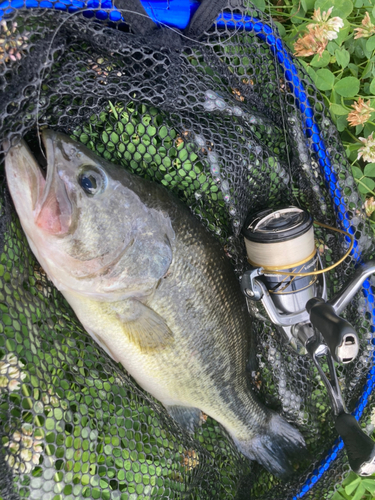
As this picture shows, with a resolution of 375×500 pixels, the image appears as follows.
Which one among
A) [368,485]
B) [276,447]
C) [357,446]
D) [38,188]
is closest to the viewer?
[38,188]

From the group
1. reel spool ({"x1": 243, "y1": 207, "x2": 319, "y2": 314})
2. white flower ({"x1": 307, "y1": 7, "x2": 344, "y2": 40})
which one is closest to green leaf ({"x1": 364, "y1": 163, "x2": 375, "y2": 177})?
white flower ({"x1": 307, "y1": 7, "x2": 344, "y2": 40})

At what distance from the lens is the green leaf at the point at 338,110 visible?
2303 millimetres

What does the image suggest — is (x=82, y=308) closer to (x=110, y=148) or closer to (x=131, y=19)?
(x=110, y=148)

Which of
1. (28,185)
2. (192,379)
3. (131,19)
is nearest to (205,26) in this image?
(131,19)

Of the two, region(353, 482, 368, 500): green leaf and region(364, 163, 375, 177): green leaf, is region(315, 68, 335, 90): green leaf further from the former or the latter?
region(353, 482, 368, 500): green leaf

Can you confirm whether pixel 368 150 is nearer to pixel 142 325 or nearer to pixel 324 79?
pixel 324 79

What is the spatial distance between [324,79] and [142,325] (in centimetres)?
183

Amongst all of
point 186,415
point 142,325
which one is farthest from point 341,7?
point 186,415

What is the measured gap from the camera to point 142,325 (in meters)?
1.66

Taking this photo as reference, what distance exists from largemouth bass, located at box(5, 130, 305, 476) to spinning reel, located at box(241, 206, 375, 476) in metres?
0.20

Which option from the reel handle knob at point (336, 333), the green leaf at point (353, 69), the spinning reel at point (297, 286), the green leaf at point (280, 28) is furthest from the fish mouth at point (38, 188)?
the green leaf at point (353, 69)

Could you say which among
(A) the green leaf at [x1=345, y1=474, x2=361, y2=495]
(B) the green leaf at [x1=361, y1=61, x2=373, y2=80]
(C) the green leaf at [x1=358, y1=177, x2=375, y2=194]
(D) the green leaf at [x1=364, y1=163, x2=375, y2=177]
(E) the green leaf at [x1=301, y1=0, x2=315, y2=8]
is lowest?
(A) the green leaf at [x1=345, y1=474, x2=361, y2=495]

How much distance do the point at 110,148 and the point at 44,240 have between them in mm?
548

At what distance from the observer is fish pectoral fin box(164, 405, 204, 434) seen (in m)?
2.00
